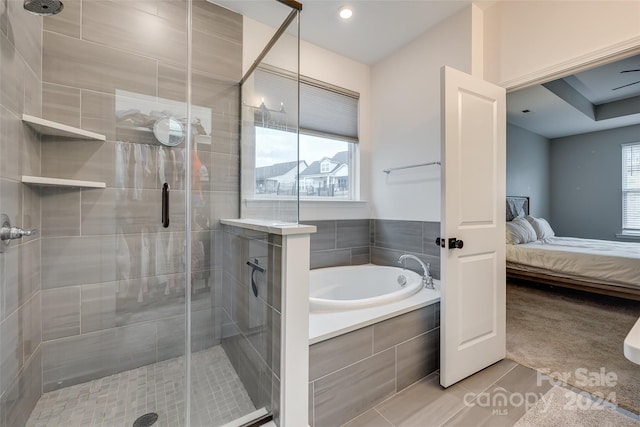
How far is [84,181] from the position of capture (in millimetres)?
1579

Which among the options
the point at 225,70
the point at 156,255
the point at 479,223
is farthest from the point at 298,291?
the point at 225,70

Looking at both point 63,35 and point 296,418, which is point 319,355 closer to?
point 296,418

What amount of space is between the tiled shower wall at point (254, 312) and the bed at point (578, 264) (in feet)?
12.2

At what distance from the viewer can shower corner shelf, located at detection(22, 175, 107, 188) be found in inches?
51.2

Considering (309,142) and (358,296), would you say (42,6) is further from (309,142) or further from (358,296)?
(358,296)

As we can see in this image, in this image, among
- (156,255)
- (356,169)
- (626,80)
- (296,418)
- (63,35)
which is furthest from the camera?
(626,80)

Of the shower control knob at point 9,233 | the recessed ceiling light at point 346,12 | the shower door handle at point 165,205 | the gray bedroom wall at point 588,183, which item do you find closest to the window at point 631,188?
the gray bedroom wall at point 588,183

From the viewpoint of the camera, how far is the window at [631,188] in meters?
4.78

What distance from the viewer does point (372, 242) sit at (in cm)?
290

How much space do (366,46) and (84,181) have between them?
98.2 inches

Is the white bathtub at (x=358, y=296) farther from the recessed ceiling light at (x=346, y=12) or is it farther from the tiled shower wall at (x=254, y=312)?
the recessed ceiling light at (x=346, y=12)

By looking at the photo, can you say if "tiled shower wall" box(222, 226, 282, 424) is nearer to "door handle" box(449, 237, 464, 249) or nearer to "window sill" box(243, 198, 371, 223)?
"window sill" box(243, 198, 371, 223)

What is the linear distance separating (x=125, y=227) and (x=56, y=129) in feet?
2.06

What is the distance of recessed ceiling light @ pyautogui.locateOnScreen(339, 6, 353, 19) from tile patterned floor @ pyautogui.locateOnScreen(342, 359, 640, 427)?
8.90 ft
